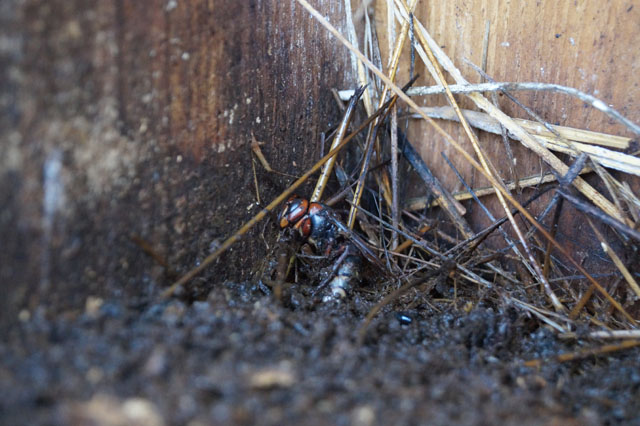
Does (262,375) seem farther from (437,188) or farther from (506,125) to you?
(437,188)

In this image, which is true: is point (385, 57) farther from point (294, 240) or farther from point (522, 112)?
point (294, 240)

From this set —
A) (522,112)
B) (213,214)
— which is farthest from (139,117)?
(522,112)

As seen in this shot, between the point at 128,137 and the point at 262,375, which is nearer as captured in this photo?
the point at 262,375

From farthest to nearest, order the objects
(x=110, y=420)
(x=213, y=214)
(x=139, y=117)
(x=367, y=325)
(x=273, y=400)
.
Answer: (x=213, y=214) < (x=367, y=325) < (x=139, y=117) < (x=273, y=400) < (x=110, y=420)

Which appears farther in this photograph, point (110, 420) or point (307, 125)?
point (307, 125)

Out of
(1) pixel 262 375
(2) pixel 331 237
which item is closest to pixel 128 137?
(1) pixel 262 375

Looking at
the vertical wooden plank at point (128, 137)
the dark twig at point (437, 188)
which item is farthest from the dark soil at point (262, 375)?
the dark twig at point (437, 188)
